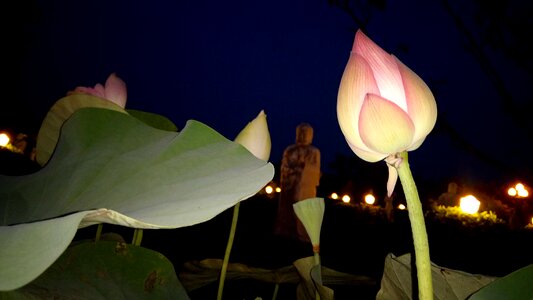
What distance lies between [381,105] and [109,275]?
28 centimetres

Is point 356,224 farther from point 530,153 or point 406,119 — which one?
point 406,119

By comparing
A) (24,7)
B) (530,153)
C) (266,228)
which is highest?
(24,7)

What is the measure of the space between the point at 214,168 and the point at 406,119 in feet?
0.47

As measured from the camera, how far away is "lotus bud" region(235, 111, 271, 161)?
540mm

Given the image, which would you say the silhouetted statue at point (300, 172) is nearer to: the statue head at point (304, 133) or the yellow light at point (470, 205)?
the statue head at point (304, 133)

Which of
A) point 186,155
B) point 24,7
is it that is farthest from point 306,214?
point 24,7

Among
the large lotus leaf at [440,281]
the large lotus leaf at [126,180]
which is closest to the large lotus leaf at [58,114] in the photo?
the large lotus leaf at [126,180]

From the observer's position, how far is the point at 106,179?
0.33 meters

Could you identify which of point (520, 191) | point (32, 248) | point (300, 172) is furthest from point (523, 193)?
point (32, 248)

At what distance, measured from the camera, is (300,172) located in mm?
5074

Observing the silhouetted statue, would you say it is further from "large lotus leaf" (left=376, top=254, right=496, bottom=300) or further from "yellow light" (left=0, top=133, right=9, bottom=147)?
"large lotus leaf" (left=376, top=254, right=496, bottom=300)

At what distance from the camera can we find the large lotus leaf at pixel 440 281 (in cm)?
36

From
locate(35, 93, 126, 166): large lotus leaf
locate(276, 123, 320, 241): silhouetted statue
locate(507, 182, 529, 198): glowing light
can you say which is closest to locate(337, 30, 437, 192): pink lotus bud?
locate(35, 93, 126, 166): large lotus leaf

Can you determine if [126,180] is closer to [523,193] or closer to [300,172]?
[300,172]
